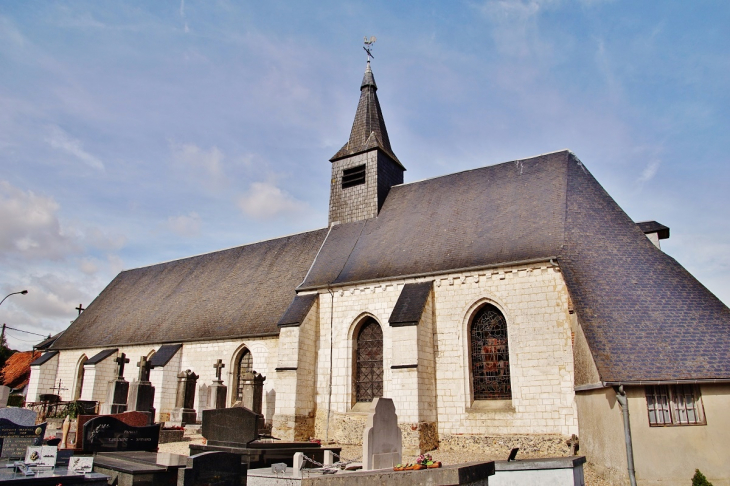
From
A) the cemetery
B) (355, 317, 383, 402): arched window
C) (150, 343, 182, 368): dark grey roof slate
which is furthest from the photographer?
(150, 343, 182, 368): dark grey roof slate

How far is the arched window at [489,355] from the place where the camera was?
13.7 meters

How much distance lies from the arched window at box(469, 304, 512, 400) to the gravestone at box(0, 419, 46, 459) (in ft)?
31.9

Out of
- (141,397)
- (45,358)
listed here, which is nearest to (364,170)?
(141,397)

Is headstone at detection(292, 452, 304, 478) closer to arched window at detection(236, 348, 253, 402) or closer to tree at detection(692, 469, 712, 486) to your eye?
tree at detection(692, 469, 712, 486)

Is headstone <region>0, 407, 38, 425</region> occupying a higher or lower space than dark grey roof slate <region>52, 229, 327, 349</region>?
lower

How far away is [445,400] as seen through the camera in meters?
14.0

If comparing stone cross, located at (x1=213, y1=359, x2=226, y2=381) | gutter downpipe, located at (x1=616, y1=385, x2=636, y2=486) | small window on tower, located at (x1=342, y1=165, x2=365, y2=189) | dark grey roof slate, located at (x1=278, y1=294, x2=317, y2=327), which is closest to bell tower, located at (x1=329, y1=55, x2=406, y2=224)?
small window on tower, located at (x1=342, y1=165, x2=365, y2=189)

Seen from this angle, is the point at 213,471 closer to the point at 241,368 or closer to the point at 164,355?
the point at 241,368

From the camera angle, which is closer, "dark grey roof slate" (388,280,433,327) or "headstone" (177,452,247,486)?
"headstone" (177,452,247,486)

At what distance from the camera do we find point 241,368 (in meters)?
19.1

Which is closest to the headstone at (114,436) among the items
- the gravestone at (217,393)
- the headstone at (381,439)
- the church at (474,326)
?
the headstone at (381,439)

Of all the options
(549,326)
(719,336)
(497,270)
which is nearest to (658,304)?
(719,336)

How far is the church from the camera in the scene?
34.4 ft

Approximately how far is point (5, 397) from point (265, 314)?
7865 mm
